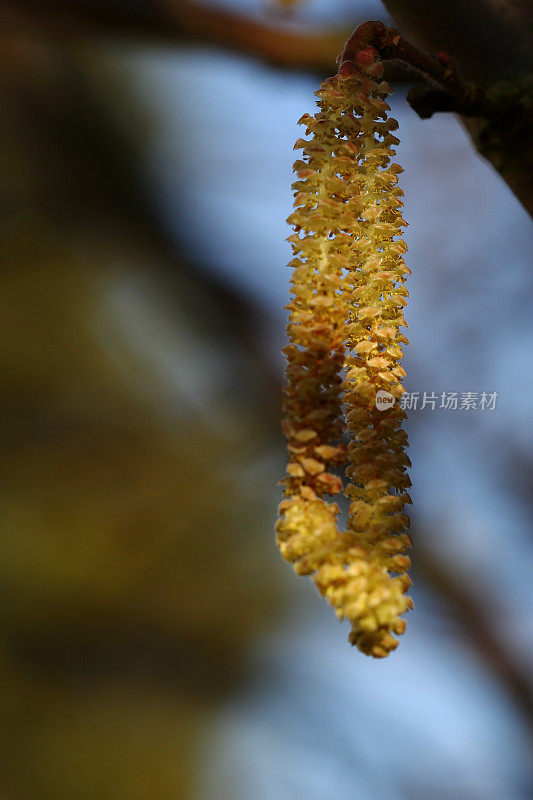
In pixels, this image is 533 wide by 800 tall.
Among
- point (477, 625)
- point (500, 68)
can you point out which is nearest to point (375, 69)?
point (500, 68)

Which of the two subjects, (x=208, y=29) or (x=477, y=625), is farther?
(x=477, y=625)

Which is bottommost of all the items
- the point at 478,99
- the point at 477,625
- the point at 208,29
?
the point at 477,625

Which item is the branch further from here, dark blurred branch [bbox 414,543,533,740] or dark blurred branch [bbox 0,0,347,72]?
dark blurred branch [bbox 414,543,533,740]

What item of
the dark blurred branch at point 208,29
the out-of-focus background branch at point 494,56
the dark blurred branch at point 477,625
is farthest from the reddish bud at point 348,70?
the dark blurred branch at point 477,625

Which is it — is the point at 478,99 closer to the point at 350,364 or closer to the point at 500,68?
the point at 500,68

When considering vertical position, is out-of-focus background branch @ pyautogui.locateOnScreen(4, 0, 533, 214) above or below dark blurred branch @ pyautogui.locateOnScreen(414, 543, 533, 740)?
above
